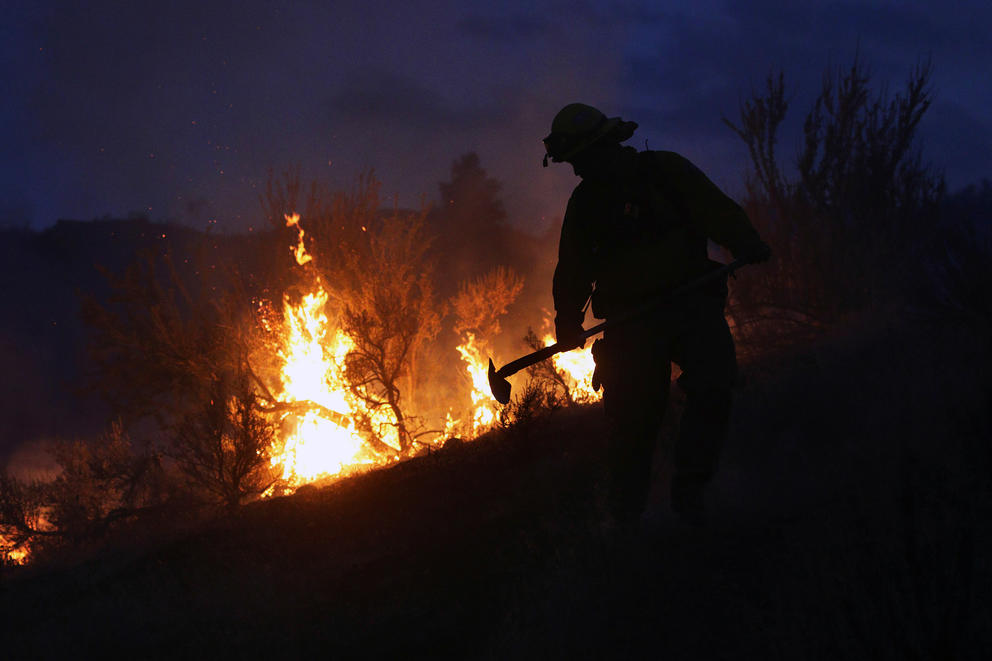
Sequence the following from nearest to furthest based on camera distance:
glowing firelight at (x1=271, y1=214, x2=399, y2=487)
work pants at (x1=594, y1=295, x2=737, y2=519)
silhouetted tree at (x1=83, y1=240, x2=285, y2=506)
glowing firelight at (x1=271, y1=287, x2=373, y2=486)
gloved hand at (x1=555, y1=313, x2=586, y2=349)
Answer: work pants at (x1=594, y1=295, x2=737, y2=519) < gloved hand at (x1=555, y1=313, x2=586, y2=349) < silhouetted tree at (x1=83, y1=240, x2=285, y2=506) < glowing firelight at (x1=271, y1=214, x2=399, y2=487) < glowing firelight at (x1=271, y1=287, x2=373, y2=486)

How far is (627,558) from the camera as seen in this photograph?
3.02 metres

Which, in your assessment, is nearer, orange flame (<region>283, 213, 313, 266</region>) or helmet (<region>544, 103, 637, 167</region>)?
helmet (<region>544, 103, 637, 167</region>)

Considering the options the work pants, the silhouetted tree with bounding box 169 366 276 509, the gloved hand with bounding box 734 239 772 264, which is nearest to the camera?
the gloved hand with bounding box 734 239 772 264

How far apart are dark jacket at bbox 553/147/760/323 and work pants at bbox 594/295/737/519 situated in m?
0.16

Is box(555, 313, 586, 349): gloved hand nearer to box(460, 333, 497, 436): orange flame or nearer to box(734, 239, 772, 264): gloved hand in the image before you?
box(734, 239, 772, 264): gloved hand

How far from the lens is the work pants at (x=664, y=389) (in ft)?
11.0

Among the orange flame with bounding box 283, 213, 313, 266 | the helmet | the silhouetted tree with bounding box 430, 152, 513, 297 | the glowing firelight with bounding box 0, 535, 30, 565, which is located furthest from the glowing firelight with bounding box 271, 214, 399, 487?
the silhouetted tree with bounding box 430, 152, 513, 297

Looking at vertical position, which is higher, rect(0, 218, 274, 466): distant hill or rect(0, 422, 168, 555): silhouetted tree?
rect(0, 218, 274, 466): distant hill

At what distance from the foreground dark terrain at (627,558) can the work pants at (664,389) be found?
0.86 feet

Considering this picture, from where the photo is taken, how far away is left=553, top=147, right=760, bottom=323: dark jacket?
132 inches

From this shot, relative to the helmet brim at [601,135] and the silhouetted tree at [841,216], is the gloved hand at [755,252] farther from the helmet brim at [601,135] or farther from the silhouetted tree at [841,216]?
the silhouetted tree at [841,216]

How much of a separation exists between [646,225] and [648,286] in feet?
0.96

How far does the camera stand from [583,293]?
367cm

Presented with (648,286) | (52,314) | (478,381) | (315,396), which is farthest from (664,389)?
(52,314)
